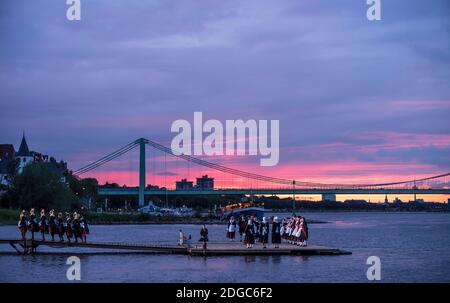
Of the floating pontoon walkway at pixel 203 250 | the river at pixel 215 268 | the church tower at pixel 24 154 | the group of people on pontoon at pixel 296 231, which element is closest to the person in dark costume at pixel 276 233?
the floating pontoon walkway at pixel 203 250

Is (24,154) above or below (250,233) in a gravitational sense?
above

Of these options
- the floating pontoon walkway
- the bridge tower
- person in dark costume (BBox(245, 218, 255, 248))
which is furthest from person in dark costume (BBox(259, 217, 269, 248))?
the bridge tower

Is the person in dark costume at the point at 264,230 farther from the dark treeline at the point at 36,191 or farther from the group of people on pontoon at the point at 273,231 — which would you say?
the dark treeline at the point at 36,191

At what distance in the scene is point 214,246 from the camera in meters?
40.6

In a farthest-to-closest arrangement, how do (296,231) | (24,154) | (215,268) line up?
→ (24,154) < (296,231) < (215,268)

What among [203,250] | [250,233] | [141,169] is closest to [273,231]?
[250,233]

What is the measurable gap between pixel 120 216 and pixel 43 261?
82.9 meters

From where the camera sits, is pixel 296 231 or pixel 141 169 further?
pixel 141 169

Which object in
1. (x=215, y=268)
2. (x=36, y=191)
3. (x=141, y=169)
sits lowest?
(x=215, y=268)

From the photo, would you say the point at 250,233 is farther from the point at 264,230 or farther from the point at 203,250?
the point at 203,250

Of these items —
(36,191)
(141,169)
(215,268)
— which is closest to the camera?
(215,268)

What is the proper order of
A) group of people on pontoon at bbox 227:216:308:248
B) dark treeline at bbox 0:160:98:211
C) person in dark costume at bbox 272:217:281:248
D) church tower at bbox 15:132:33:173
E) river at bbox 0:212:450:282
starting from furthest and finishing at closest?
church tower at bbox 15:132:33:173 < dark treeline at bbox 0:160:98:211 < person in dark costume at bbox 272:217:281:248 < group of people on pontoon at bbox 227:216:308:248 < river at bbox 0:212:450:282

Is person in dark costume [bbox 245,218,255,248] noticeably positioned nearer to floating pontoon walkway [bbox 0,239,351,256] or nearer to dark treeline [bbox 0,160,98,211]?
→ floating pontoon walkway [bbox 0,239,351,256]
